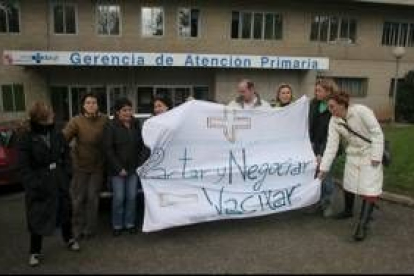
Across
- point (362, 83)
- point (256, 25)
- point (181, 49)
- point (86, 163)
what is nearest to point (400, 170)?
point (86, 163)

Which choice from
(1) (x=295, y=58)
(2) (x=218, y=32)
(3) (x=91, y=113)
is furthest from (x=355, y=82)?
(3) (x=91, y=113)

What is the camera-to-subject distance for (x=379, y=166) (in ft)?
17.8

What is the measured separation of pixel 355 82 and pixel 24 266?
25.0 meters

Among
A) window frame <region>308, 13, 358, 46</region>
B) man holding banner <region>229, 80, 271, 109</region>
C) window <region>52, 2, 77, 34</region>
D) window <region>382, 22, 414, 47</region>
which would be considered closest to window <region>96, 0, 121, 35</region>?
window <region>52, 2, 77, 34</region>

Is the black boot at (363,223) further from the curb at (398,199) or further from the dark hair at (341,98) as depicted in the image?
the curb at (398,199)

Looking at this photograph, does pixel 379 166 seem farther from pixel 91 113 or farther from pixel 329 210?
pixel 91 113

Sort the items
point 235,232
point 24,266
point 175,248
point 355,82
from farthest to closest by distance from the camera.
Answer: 1. point 355,82
2. point 235,232
3. point 175,248
4. point 24,266

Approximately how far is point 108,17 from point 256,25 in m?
7.68

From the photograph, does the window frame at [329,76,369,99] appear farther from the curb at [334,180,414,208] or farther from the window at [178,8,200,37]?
the curb at [334,180,414,208]

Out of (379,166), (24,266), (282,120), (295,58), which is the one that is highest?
(295,58)

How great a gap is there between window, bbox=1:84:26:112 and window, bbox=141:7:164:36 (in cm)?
648

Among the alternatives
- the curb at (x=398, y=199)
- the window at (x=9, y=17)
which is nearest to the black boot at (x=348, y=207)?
the curb at (x=398, y=199)

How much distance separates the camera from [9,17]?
21.3 metres

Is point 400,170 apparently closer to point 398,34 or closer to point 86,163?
point 86,163
